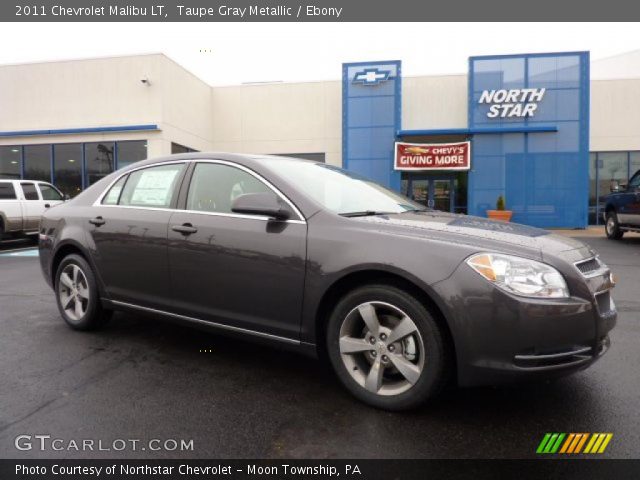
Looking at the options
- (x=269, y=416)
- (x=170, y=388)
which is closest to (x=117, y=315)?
(x=170, y=388)

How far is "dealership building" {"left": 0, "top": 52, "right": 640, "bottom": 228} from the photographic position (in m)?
17.7

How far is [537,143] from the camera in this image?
18.1 meters

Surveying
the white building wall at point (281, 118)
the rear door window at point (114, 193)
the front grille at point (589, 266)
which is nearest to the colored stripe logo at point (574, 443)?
the front grille at point (589, 266)

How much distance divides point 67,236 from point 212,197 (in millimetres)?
1701

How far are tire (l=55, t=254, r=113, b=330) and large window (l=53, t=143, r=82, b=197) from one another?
1585 centimetres

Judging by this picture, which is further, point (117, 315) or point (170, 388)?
point (117, 315)

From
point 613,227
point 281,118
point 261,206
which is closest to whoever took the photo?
point 261,206

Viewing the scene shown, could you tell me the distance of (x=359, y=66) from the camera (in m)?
18.9

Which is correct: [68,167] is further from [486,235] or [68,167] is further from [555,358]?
[555,358]

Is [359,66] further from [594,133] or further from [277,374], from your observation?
[277,374]

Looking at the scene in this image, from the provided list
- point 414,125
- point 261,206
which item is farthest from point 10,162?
point 261,206

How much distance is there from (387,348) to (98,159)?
60.2 feet

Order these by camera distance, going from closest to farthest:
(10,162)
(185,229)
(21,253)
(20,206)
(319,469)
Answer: (319,469) < (185,229) < (21,253) < (20,206) < (10,162)

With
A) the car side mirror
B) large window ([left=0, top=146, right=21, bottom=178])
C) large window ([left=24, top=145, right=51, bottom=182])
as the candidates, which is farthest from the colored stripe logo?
large window ([left=0, top=146, right=21, bottom=178])
